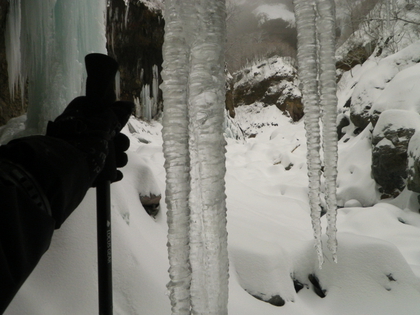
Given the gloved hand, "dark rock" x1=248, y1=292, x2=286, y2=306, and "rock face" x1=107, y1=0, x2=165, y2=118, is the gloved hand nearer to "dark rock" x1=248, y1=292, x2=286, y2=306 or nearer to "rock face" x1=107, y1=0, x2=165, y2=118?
"dark rock" x1=248, y1=292, x2=286, y2=306

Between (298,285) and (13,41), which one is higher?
(13,41)

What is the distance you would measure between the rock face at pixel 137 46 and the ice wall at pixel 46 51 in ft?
11.0

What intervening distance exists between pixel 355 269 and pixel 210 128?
1898mm

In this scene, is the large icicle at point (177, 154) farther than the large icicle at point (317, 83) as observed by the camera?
No

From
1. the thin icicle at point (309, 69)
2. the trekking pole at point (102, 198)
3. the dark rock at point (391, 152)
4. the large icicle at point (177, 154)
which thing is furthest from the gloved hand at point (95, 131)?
the dark rock at point (391, 152)

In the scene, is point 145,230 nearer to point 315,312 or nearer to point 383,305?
point 315,312

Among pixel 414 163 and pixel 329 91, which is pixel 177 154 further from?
pixel 414 163

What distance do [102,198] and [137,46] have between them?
20.3ft

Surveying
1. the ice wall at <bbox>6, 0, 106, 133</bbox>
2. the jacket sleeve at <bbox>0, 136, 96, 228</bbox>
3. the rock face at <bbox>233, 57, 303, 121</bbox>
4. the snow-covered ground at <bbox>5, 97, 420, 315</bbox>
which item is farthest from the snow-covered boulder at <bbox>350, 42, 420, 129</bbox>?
the rock face at <bbox>233, 57, 303, 121</bbox>

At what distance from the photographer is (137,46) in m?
6.20

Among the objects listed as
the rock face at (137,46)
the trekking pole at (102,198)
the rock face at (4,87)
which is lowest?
the trekking pole at (102,198)

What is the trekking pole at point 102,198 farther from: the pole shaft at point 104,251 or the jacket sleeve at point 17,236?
the jacket sleeve at point 17,236

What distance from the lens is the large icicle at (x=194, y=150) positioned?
0.64 meters

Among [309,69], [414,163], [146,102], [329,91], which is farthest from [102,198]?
[146,102]
